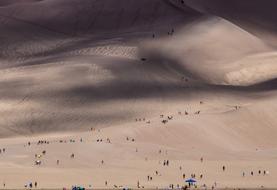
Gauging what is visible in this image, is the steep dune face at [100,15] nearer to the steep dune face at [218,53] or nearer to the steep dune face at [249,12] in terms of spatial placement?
the steep dune face at [249,12]

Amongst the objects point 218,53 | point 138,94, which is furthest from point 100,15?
point 138,94

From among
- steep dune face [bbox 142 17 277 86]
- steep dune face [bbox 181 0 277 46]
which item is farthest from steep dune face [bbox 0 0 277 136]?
steep dune face [bbox 181 0 277 46]

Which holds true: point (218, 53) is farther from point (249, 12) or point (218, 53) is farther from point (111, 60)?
point (249, 12)

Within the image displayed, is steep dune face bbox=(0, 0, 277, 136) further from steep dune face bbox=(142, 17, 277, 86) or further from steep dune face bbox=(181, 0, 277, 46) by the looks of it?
steep dune face bbox=(181, 0, 277, 46)

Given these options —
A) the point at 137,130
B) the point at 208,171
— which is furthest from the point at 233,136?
the point at 208,171

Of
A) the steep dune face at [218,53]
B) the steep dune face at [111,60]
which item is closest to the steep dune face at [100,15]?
the steep dune face at [111,60]

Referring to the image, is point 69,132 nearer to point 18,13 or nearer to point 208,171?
point 208,171

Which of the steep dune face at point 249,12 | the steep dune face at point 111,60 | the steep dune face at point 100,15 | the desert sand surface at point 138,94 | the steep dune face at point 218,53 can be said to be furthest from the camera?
the steep dune face at point 249,12

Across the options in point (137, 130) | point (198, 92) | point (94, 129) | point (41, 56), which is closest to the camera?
point (137, 130)
